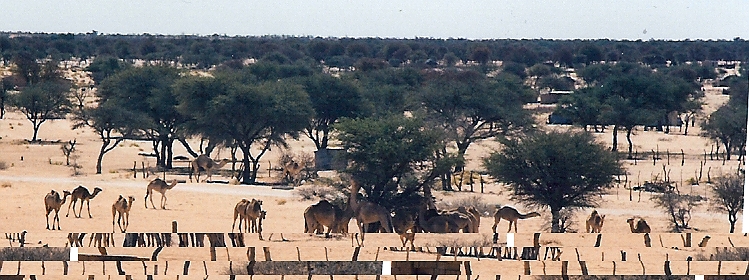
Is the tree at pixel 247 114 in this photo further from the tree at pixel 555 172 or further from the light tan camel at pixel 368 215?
the light tan camel at pixel 368 215

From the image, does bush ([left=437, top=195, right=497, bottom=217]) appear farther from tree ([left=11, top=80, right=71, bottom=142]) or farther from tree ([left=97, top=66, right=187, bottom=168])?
tree ([left=11, top=80, right=71, bottom=142])

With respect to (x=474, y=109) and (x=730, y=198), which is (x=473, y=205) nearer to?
(x=730, y=198)

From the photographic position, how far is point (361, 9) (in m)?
10.0

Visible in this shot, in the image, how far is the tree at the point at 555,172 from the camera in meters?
9.45

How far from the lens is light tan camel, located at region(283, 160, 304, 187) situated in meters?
11.4

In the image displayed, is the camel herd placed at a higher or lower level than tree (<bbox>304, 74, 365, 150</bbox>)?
lower

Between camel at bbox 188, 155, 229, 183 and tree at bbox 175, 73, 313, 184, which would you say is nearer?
camel at bbox 188, 155, 229, 183

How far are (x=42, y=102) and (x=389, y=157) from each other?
26.5ft

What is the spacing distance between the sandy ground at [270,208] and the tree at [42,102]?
203 mm

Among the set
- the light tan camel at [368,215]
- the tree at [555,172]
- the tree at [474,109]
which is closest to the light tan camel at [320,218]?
the light tan camel at [368,215]

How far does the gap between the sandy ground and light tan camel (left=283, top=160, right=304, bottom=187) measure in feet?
0.72

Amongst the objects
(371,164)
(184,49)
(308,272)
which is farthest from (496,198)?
(184,49)

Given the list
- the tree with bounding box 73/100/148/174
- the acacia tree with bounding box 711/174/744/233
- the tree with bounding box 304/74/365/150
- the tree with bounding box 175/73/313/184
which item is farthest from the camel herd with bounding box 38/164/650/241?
the tree with bounding box 304/74/365/150

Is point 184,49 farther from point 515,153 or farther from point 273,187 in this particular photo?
point 515,153
